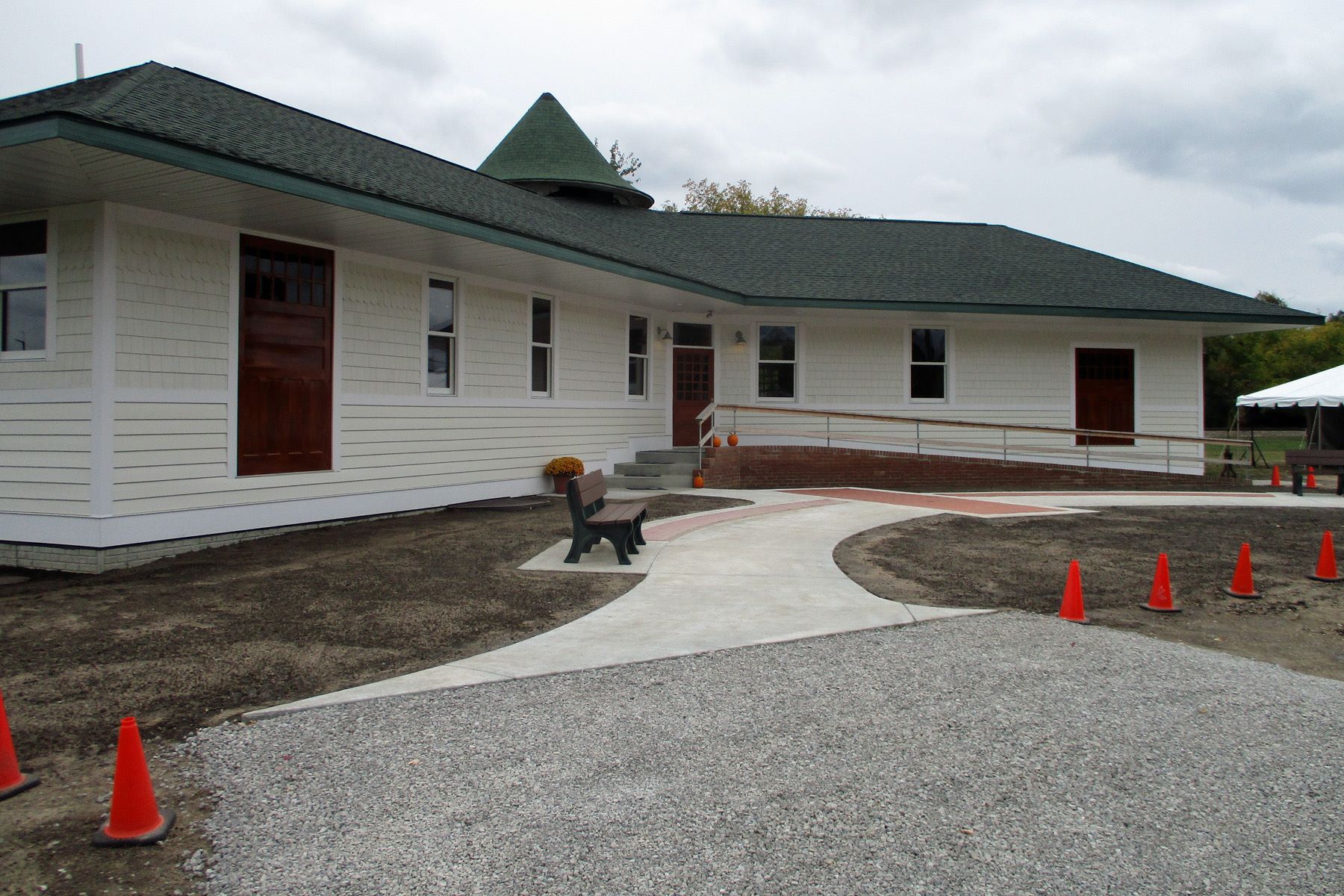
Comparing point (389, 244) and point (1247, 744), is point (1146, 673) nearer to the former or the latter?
point (1247, 744)

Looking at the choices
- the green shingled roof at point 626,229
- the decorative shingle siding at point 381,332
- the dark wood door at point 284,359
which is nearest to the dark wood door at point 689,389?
the green shingled roof at point 626,229

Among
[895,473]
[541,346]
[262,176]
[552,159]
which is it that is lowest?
[895,473]

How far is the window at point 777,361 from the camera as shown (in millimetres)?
19891

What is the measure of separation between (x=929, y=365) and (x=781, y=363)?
3334 millimetres

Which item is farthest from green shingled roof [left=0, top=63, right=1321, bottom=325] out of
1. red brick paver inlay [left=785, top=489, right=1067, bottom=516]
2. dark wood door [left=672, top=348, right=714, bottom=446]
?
red brick paver inlay [left=785, top=489, right=1067, bottom=516]

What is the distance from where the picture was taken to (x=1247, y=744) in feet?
15.0

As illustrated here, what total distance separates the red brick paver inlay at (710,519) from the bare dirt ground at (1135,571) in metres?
1.91

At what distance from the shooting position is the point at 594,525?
9172 mm

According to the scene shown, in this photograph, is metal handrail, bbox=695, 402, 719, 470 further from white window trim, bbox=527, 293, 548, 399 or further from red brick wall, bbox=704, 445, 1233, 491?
white window trim, bbox=527, 293, 548, 399

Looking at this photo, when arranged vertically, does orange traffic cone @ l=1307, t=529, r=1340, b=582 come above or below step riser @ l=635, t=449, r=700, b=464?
below

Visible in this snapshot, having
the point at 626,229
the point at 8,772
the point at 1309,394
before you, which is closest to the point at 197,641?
the point at 8,772

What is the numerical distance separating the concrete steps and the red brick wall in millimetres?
481

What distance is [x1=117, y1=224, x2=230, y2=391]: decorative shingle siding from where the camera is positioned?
31.4 feet

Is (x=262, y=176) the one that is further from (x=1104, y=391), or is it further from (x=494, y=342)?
(x=1104, y=391)
